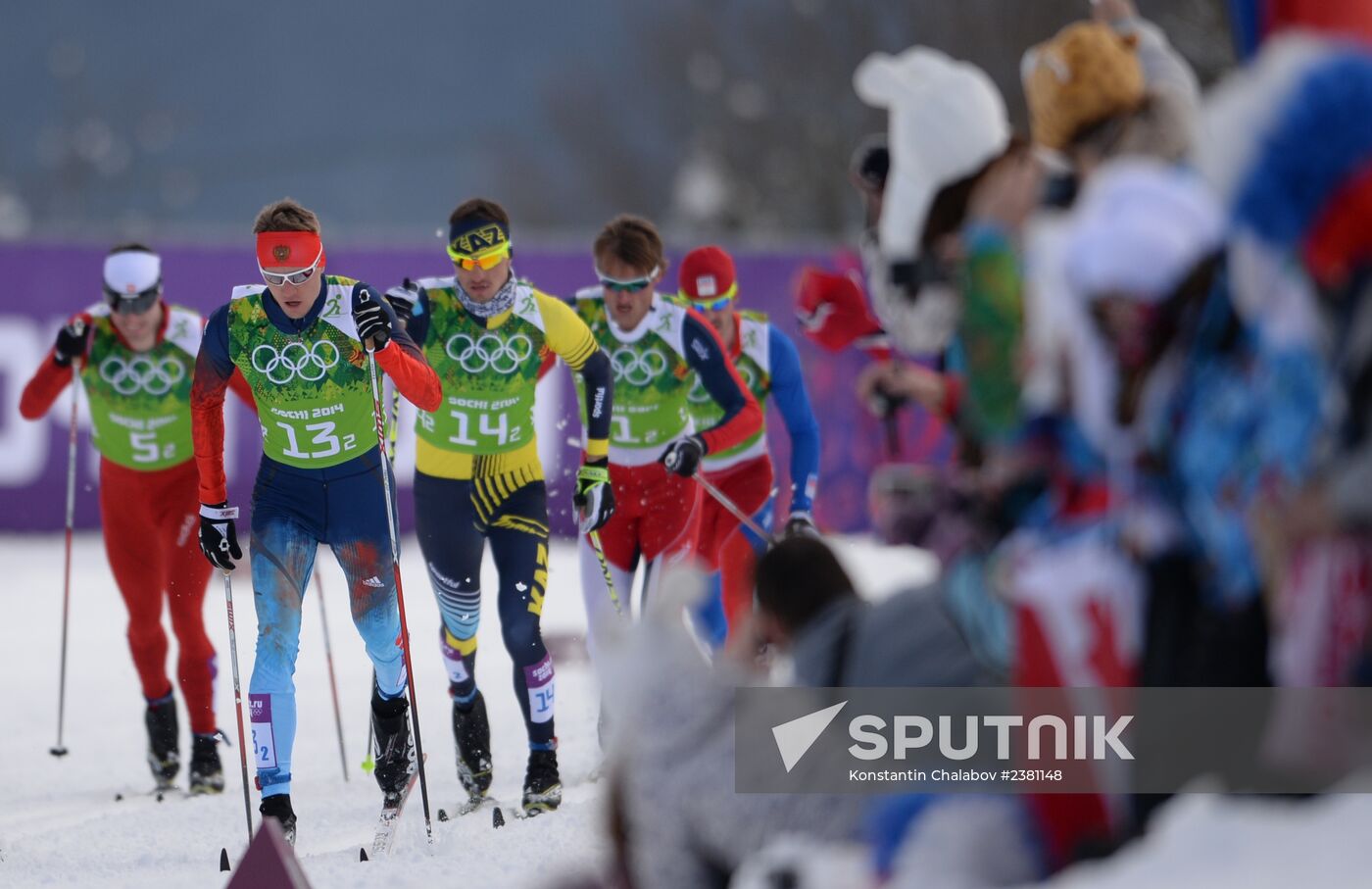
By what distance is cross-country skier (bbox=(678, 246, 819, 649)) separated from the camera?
730 cm

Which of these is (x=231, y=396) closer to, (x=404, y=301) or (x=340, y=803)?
(x=340, y=803)

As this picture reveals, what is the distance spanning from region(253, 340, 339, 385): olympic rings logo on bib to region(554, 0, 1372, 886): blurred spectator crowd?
8.69 ft

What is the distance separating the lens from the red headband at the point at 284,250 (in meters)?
5.58

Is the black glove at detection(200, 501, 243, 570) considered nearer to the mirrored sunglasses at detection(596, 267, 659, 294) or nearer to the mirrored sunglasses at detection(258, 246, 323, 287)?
the mirrored sunglasses at detection(258, 246, 323, 287)

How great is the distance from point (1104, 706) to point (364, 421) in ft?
12.1

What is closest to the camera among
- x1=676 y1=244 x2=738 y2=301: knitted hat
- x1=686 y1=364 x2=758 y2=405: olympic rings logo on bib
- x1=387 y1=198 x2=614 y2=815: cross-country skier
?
x1=387 y1=198 x2=614 y2=815: cross-country skier

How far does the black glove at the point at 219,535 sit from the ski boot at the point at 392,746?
0.81 metres

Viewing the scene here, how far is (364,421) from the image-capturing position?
19.7 feet

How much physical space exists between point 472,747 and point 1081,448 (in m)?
4.01

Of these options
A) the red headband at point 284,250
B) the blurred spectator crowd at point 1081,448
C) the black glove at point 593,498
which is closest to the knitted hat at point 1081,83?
the blurred spectator crowd at point 1081,448

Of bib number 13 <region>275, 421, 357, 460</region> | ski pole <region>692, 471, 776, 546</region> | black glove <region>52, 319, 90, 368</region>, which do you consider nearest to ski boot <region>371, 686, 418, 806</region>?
bib number 13 <region>275, 421, 357, 460</region>

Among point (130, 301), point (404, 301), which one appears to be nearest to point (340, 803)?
point (404, 301)

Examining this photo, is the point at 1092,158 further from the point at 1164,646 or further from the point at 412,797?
the point at 412,797

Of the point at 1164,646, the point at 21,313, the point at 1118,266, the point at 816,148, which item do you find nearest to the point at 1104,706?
the point at 1164,646
